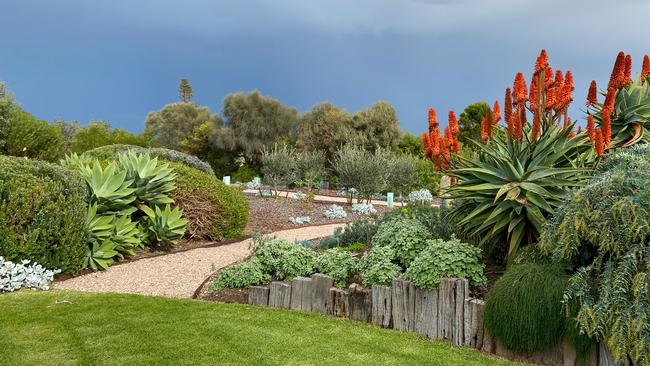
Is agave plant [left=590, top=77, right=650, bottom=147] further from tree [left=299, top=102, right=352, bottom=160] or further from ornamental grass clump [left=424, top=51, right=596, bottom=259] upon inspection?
tree [left=299, top=102, right=352, bottom=160]

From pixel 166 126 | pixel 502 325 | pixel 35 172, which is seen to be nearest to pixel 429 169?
pixel 35 172

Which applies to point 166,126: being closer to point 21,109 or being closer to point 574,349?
point 21,109

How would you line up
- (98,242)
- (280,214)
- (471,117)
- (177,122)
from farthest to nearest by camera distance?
(177,122) < (471,117) < (280,214) < (98,242)

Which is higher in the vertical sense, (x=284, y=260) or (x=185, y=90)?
(x=185, y=90)

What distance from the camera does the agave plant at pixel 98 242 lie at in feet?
27.2

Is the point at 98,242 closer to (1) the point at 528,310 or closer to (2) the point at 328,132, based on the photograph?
(1) the point at 528,310

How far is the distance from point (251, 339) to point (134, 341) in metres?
1.06

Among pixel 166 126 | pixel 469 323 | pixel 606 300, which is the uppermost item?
pixel 166 126

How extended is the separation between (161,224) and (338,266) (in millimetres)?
4878

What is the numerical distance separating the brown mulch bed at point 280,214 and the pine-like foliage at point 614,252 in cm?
893

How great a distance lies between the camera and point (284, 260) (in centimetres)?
614

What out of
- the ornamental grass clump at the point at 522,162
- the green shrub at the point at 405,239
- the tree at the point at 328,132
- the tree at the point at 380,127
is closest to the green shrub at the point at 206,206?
the green shrub at the point at 405,239

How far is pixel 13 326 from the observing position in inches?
208

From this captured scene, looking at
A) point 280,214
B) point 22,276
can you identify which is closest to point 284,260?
point 22,276
